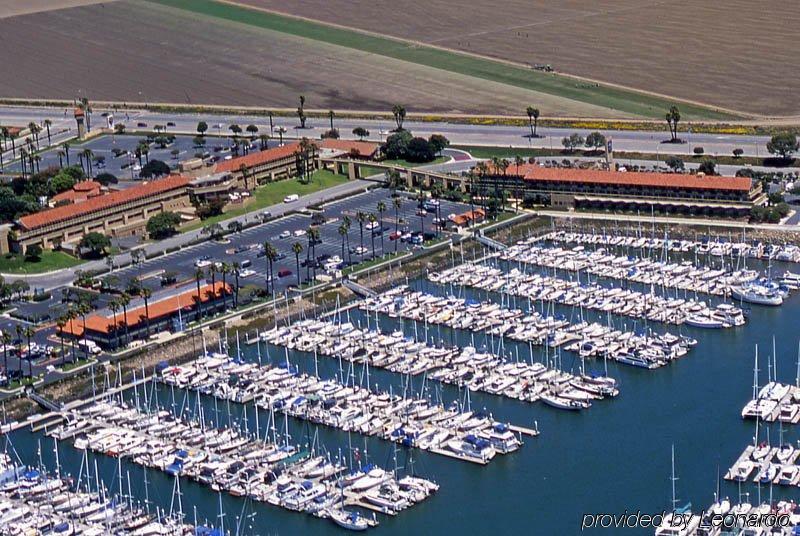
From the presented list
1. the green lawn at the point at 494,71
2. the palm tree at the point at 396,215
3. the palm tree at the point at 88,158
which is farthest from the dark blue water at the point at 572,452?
the green lawn at the point at 494,71

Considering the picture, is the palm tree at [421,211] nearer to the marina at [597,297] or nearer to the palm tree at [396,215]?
the palm tree at [396,215]

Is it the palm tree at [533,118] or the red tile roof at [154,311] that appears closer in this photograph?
the red tile roof at [154,311]

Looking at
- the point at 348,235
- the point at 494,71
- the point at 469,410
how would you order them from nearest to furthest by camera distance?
the point at 469,410
the point at 348,235
the point at 494,71

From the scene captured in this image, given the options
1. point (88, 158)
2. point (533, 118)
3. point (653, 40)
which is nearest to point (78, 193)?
point (88, 158)

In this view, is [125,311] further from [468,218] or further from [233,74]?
[233,74]

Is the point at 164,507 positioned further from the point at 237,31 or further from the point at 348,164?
the point at 237,31

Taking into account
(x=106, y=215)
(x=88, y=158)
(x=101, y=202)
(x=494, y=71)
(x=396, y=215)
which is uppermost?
(x=494, y=71)

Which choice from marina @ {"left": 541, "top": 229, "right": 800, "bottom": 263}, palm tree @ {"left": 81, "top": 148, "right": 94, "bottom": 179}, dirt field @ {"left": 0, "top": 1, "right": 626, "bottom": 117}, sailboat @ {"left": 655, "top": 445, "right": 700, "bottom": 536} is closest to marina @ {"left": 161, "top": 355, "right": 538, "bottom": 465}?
sailboat @ {"left": 655, "top": 445, "right": 700, "bottom": 536}
